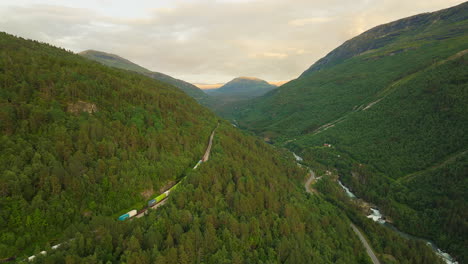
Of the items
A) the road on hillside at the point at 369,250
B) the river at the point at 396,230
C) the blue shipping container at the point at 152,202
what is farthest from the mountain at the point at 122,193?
the river at the point at 396,230

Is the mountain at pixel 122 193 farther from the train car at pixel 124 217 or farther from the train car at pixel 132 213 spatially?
the train car at pixel 132 213

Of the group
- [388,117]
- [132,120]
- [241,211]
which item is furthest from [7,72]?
[388,117]

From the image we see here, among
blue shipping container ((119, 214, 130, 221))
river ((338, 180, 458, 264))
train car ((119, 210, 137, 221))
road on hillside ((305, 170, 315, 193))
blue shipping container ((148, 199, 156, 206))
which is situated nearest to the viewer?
blue shipping container ((119, 214, 130, 221))

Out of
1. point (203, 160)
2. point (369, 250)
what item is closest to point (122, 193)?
point (203, 160)

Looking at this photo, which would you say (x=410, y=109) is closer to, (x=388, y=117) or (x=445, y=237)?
(x=388, y=117)

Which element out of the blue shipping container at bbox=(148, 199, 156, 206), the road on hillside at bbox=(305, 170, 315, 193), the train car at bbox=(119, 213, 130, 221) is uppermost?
the blue shipping container at bbox=(148, 199, 156, 206)

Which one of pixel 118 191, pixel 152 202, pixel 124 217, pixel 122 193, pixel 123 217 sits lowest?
pixel 124 217

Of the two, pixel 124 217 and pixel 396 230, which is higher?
pixel 124 217

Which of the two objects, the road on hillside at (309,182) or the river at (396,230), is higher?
the road on hillside at (309,182)

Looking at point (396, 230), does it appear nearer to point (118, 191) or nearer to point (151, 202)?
point (151, 202)

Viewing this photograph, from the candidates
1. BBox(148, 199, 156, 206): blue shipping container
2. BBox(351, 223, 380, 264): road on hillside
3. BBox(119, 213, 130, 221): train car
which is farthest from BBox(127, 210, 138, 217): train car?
BBox(351, 223, 380, 264): road on hillside

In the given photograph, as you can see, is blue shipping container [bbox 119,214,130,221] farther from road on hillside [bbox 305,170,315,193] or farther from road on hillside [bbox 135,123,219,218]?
road on hillside [bbox 305,170,315,193]
